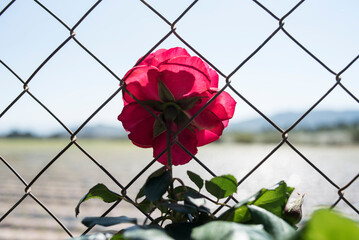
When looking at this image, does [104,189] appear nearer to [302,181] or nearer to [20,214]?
[20,214]

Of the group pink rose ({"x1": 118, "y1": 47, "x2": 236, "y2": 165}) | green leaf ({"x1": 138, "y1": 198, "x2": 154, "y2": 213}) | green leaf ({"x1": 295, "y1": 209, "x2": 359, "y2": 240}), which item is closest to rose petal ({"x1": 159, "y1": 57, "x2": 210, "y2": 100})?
pink rose ({"x1": 118, "y1": 47, "x2": 236, "y2": 165})

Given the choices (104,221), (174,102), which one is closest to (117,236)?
(104,221)

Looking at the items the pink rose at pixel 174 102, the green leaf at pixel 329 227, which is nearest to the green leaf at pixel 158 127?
the pink rose at pixel 174 102

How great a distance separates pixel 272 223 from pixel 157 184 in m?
0.11

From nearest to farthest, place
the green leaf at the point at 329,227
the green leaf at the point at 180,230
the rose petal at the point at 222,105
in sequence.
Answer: the green leaf at the point at 329,227 → the green leaf at the point at 180,230 → the rose petal at the point at 222,105

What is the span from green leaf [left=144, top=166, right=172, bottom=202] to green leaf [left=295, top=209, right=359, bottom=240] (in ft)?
0.57

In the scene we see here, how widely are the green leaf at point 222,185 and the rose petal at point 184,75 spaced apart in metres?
0.09

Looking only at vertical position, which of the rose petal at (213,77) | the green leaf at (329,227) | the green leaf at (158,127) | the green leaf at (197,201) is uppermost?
the rose petal at (213,77)

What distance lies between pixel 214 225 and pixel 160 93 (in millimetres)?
169

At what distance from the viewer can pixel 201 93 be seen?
38cm

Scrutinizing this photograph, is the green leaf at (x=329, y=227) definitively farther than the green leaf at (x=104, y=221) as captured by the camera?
No

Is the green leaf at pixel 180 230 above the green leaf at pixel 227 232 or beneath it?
above

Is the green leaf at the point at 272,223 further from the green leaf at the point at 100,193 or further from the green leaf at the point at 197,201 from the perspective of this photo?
the green leaf at the point at 100,193

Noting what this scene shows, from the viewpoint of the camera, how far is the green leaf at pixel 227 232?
0.72ft
